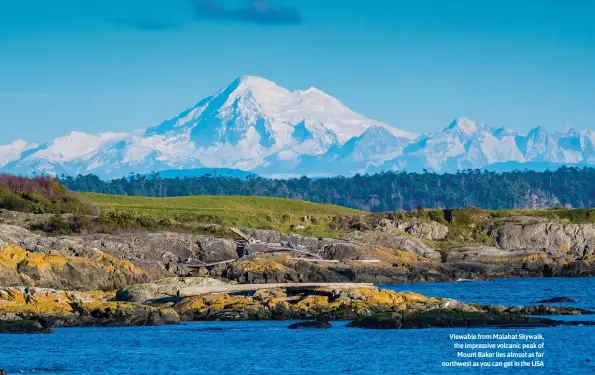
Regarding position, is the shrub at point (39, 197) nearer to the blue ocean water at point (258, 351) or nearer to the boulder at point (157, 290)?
the boulder at point (157, 290)

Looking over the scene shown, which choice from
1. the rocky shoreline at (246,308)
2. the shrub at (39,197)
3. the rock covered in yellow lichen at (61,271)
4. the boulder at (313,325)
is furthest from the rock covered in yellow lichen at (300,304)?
the shrub at (39,197)

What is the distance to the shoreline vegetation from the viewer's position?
144ft

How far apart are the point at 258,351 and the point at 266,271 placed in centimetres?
2305

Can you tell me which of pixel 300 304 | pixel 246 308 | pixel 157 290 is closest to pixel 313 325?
pixel 246 308

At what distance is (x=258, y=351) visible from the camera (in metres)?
36.3

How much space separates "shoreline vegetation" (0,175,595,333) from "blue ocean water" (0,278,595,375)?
1517 mm

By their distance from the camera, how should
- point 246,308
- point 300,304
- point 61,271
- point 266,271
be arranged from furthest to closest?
point 266,271 → point 61,271 → point 300,304 → point 246,308

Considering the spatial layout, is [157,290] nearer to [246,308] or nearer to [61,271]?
[246,308]

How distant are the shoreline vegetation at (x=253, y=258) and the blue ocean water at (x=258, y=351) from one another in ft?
4.98

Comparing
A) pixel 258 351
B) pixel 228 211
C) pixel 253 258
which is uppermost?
pixel 228 211

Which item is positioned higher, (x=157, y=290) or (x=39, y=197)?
(x=39, y=197)

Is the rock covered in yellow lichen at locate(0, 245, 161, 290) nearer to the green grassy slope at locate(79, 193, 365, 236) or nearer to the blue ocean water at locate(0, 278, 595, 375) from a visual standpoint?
the blue ocean water at locate(0, 278, 595, 375)

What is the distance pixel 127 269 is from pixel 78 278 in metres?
3.43

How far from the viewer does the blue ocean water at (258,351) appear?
32.7 metres
